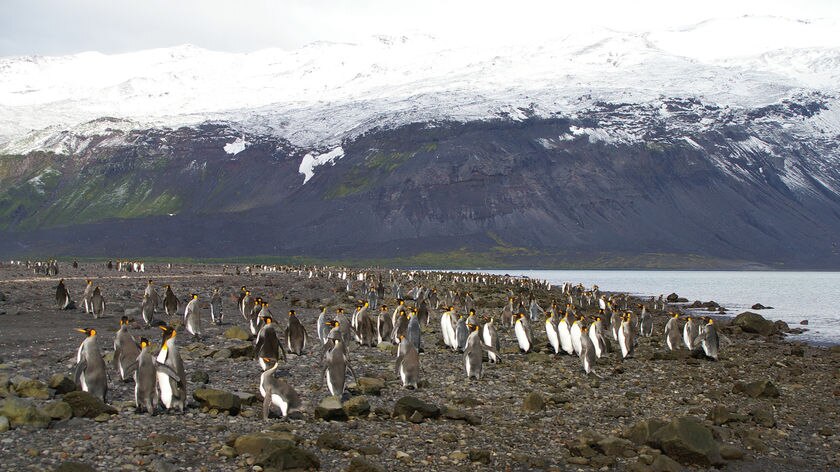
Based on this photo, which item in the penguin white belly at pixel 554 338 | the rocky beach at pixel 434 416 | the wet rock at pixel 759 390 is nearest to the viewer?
the rocky beach at pixel 434 416

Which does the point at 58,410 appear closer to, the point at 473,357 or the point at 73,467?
the point at 73,467

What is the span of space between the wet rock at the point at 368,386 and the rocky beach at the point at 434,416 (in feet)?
0.10

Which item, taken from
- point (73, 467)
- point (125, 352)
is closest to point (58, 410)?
point (73, 467)

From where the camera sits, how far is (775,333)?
34.8 m

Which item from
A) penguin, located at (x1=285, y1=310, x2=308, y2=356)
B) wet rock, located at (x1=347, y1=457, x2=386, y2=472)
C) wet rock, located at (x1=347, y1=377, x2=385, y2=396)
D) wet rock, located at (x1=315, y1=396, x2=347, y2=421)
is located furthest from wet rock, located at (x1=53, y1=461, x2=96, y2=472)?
penguin, located at (x1=285, y1=310, x2=308, y2=356)

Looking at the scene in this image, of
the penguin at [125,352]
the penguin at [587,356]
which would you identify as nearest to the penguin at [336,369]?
the penguin at [125,352]

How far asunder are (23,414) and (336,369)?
534 centimetres

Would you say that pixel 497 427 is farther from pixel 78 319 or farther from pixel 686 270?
pixel 686 270

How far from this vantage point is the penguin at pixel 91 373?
13625 millimetres

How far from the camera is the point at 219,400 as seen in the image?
43.9 ft

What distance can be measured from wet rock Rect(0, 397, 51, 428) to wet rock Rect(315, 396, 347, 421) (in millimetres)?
3967

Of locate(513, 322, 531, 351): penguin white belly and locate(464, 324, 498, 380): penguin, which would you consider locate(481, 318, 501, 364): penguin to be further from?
locate(464, 324, 498, 380): penguin

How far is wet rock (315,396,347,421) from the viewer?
13.4 m

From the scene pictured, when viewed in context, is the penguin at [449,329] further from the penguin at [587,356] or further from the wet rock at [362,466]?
the wet rock at [362,466]
